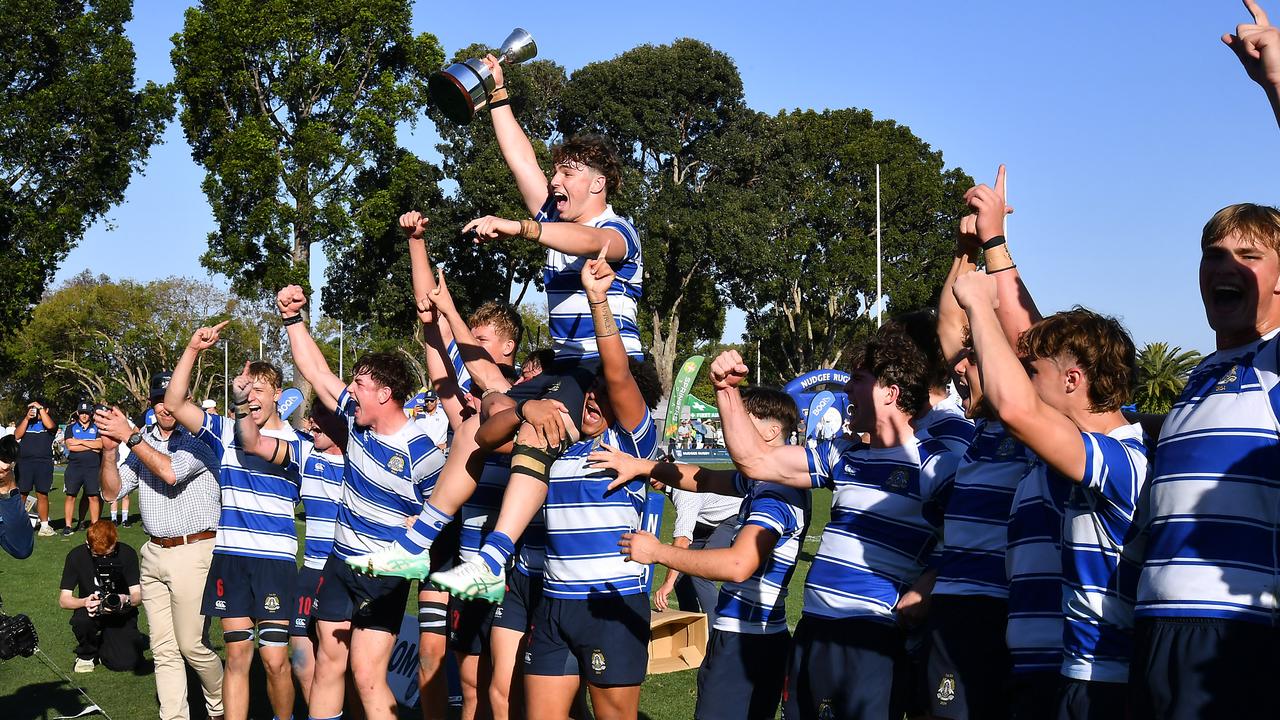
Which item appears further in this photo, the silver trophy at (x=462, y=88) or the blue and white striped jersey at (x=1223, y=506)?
the silver trophy at (x=462, y=88)

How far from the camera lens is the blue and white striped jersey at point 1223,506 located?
291 centimetres

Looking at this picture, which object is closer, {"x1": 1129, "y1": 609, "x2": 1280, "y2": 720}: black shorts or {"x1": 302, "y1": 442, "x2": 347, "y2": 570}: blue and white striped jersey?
{"x1": 1129, "y1": 609, "x2": 1280, "y2": 720}: black shorts

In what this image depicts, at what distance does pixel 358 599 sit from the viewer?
639 centimetres

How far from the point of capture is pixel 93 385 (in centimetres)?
7106

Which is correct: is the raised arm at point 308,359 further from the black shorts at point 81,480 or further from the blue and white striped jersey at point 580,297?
the black shorts at point 81,480

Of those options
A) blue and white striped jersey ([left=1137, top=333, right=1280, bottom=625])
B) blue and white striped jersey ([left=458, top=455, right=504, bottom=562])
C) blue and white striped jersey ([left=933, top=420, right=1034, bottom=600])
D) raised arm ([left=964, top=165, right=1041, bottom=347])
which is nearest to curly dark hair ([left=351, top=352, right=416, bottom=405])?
blue and white striped jersey ([left=458, top=455, right=504, bottom=562])

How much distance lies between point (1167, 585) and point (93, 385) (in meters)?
77.6

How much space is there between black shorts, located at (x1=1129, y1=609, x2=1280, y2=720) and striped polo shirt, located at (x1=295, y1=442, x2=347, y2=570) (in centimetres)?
534

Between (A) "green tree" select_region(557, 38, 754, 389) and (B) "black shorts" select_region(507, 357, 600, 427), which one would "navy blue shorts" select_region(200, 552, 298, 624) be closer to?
(B) "black shorts" select_region(507, 357, 600, 427)

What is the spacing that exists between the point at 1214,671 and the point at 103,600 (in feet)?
29.8

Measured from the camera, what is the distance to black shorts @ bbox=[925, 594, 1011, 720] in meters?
3.93

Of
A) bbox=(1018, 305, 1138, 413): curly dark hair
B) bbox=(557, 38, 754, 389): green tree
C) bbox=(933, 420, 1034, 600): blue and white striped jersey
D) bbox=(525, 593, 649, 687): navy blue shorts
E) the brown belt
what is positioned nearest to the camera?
bbox=(1018, 305, 1138, 413): curly dark hair

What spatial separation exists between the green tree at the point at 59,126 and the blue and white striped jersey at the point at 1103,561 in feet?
113

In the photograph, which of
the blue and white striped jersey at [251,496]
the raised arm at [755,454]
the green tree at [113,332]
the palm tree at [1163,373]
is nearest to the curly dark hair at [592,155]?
the raised arm at [755,454]
